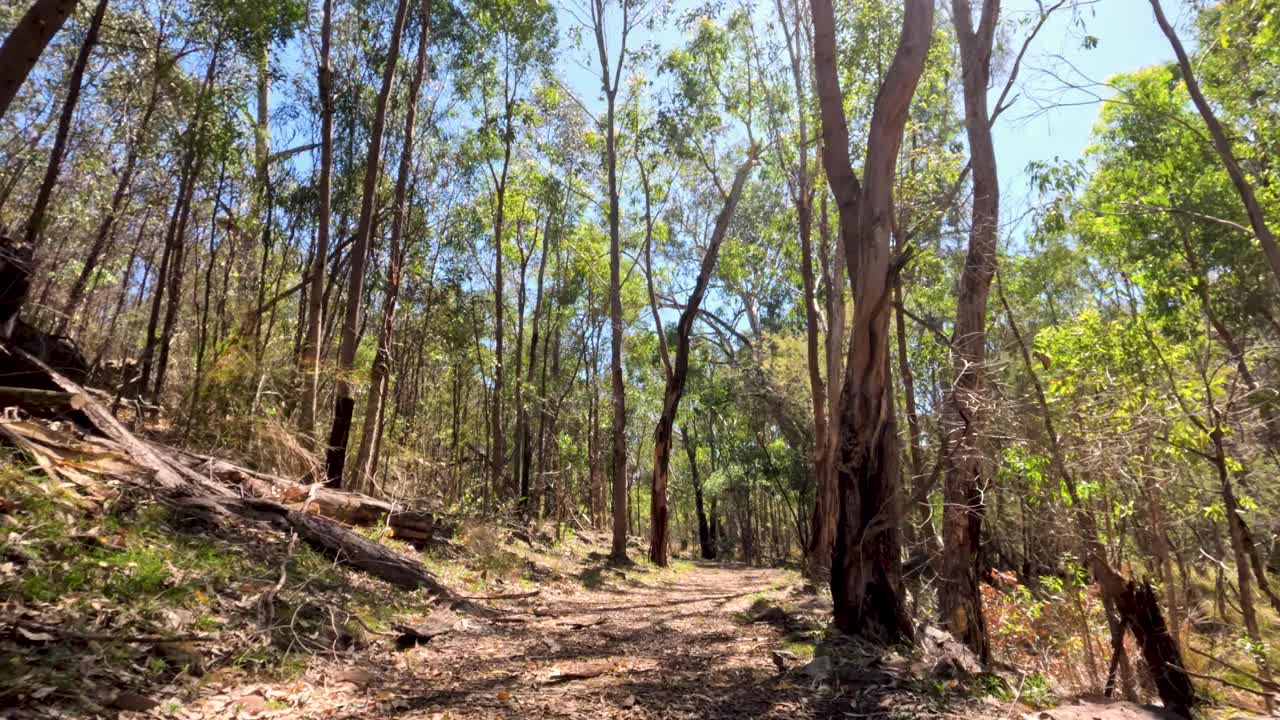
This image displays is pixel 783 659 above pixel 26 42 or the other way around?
the other way around

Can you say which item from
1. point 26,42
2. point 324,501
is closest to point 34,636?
point 26,42

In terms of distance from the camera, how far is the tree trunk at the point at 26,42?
411 cm

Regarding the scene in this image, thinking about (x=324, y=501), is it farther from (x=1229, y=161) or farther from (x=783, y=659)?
(x=1229, y=161)

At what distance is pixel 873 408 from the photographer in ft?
15.8

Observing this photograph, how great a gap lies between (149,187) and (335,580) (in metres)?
12.7

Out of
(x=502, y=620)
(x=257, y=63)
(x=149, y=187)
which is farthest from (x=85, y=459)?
(x=149, y=187)

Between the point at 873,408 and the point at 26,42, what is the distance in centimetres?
626

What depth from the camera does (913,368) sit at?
18.6 metres

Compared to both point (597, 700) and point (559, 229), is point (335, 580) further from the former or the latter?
point (559, 229)

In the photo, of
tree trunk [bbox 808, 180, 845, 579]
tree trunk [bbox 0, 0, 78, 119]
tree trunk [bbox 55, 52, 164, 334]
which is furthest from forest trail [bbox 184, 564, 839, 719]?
tree trunk [bbox 55, 52, 164, 334]

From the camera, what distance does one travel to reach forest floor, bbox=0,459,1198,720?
2877 mm

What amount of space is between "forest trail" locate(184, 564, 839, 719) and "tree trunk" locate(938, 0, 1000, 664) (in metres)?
1.70

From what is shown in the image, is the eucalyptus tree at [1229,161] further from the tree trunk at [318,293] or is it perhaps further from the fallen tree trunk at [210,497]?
the tree trunk at [318,293]

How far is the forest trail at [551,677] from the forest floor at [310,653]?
2 cm
